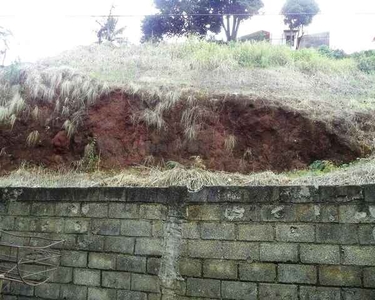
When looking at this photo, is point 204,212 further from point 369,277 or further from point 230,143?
point 230,143

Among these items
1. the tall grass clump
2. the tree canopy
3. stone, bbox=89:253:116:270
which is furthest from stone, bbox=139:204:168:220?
the tree canopy

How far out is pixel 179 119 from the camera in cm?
639

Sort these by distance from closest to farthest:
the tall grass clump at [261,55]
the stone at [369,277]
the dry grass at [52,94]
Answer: the stone at [369,277] → the dry grass at [52,94] → the tall grass clump at [261,55]

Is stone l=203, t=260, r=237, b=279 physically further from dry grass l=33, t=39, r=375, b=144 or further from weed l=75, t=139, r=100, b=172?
weed l=75, t=139, r=100, b=172

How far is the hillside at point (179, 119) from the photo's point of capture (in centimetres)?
588

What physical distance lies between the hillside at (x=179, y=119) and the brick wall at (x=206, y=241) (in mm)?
1603

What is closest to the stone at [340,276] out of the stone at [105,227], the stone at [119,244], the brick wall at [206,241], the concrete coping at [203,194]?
the brick wall at [206,241]

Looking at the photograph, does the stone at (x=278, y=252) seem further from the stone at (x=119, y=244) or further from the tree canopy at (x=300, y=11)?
the tree canopy at (x=300, y=11)

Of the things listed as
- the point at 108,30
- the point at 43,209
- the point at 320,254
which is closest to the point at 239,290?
the point at 320,254

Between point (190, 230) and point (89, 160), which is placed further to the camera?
point (89, 160)

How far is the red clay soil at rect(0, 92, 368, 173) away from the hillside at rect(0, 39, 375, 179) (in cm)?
2

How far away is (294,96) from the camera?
6941mm

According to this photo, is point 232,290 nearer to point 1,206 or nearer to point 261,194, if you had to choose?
point 261,194

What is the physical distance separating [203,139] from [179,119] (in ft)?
1.93
